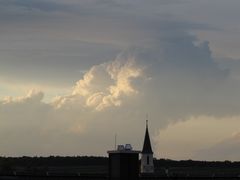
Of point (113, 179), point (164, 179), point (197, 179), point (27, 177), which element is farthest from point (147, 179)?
point (113, 179)

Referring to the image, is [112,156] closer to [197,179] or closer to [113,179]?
[113,179]

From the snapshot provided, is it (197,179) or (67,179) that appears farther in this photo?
(197,179)

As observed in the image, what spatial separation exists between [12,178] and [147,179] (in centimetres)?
1621

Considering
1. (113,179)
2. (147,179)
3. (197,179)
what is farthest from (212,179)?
(113,179)

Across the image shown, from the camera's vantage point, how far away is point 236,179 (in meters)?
96.6

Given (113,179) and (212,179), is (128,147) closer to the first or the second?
(113,179)

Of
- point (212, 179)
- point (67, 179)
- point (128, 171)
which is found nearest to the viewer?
point (128, 171)

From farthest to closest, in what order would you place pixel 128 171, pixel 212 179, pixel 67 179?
pixel 212 179 < pixel 67 179 < pixel 128 171

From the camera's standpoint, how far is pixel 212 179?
9494 centimetres

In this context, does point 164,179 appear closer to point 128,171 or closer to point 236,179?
point 236,179

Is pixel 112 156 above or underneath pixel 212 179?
underneath

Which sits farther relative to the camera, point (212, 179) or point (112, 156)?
point (212, 179)

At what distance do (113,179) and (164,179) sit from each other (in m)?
44.9

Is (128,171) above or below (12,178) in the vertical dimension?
below
